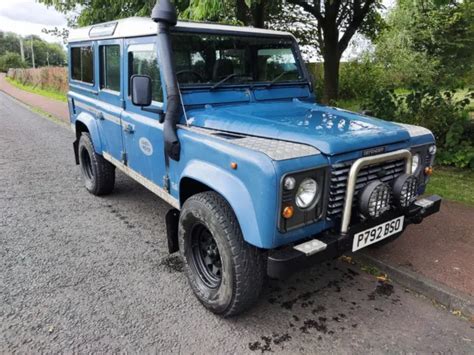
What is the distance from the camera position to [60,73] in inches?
1014

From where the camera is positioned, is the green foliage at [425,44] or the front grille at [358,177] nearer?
the front grille at [358,177]

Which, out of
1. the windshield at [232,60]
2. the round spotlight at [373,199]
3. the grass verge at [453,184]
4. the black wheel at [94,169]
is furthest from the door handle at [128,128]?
the grass verge at [453,184]

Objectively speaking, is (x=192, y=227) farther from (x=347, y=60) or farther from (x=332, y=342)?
(x=347, y=60)

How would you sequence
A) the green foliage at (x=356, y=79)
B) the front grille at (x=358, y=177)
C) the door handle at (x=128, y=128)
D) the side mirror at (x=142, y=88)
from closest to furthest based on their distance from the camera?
the front grille at (x=358, y=177) < the side mirror at (x=142, y=88) < the door handle at (x=128, y=128) < the green foliage at (x=356, y=79)

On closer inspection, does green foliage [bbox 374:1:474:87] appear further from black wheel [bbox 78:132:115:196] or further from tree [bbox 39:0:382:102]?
black wheel [bbox 78:132:115:196]

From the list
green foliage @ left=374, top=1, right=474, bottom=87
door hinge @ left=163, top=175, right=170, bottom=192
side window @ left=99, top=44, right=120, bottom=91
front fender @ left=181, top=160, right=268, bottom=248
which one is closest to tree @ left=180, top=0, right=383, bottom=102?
green foliage @ left=374, top=1, right=474, bottom=87

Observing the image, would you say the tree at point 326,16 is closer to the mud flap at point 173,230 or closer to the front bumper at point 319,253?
the mud flap at point 173,230

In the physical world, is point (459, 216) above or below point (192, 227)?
below

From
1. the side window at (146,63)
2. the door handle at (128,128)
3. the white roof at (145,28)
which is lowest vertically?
the door handle at (128,128)

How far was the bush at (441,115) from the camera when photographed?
649cm

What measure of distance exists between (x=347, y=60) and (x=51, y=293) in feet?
57.6

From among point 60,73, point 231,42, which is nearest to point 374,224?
point 231,42

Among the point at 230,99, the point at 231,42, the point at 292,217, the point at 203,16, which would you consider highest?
the point at 203,16

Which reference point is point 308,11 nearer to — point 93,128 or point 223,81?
point 93,128
